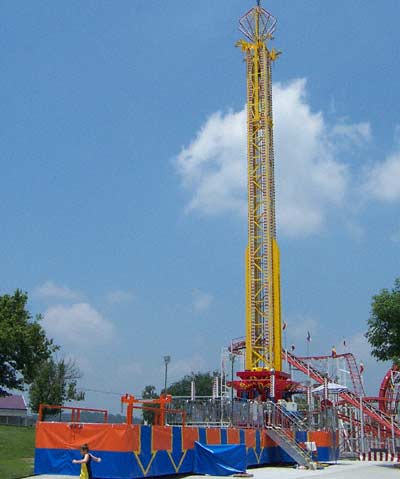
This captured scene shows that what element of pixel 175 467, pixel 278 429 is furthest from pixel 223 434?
pixel 278 429

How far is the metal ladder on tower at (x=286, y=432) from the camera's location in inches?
1328

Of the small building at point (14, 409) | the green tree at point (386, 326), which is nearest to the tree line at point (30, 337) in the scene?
the green tree at point (386, 326)

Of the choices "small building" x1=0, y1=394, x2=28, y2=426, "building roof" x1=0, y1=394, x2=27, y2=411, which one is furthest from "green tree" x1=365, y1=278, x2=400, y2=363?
"building roof" x1=0, y1=394, x2=27, y2=411

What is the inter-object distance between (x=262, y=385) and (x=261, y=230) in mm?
11029

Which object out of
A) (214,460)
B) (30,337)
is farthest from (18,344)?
(214,460)

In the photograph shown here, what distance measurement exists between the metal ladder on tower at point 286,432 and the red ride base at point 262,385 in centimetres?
687

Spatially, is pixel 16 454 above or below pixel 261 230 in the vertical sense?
below

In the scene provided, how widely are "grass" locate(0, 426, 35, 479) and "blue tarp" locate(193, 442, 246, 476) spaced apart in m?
6.49

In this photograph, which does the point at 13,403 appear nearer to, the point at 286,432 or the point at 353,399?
the point at 353,399

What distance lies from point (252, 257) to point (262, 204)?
4.02 meters

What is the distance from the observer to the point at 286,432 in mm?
36219

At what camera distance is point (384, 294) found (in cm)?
3622

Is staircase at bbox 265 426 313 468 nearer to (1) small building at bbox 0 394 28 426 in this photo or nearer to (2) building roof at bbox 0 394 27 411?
(1) small building at bbox 0 394 28 426

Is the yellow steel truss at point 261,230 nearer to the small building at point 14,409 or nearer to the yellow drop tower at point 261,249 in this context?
the yellow drop tower at point 261,249
